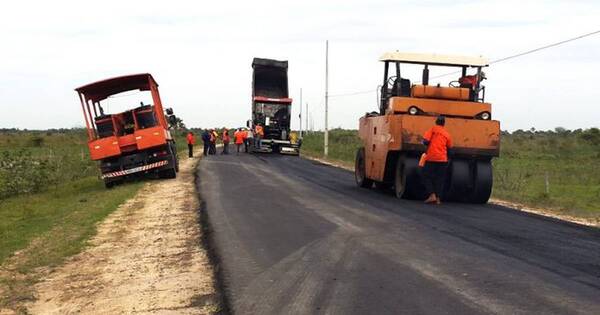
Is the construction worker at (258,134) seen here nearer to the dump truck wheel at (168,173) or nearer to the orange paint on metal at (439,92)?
the dump truck wheel at (168,173)

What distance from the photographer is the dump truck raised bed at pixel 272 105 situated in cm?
3850

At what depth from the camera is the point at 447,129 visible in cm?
1380

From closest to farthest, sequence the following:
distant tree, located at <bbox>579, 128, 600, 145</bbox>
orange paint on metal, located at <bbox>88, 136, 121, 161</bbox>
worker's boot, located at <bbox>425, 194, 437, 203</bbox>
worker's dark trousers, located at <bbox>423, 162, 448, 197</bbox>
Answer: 1. worker's dark trousers, located at <bbox>423, 162, 448, 197</bbox>
2. worker's boot, located at <bbox>425, 194, 437, 203</bbox>
3. orange paint on metal, located at <bbox>88, 136, 121, 161</bbox>
4. distant tree, located at <bbox>579, 128, 600, 145</bbox>

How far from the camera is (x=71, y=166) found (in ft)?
107

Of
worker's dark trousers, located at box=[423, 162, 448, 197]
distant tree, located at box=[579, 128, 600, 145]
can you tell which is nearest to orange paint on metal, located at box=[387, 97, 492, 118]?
worker's dark trousers, located at box=[423, 162, 448, 197]

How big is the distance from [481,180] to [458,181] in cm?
49

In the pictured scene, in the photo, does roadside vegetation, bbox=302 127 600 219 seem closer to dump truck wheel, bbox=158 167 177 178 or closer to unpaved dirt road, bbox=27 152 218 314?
unpaved dirt road, bbox=27 152 218 314

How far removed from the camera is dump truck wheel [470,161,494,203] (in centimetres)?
1409

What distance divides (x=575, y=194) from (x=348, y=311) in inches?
822

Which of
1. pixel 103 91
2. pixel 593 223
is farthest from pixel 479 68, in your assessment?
pixel 103 91

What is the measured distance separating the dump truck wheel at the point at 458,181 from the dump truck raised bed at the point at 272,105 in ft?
81.4

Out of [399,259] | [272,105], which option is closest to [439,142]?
[399,259]

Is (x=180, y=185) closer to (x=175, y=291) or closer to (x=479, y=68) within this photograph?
(x=479, y=68)

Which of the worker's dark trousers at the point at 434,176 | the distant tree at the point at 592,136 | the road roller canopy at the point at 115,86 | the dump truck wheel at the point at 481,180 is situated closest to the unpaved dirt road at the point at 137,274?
the worker's dark trousers at the point at 434,176
